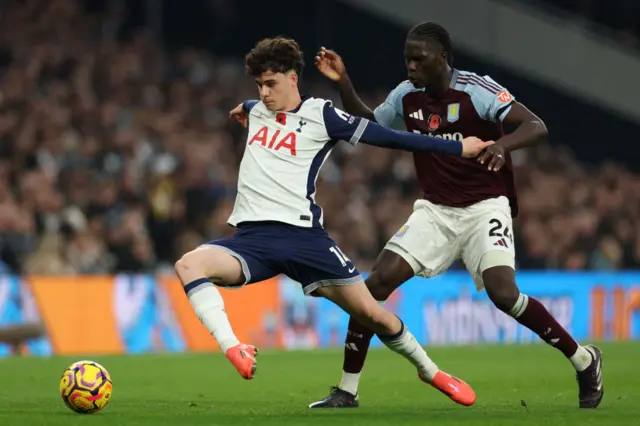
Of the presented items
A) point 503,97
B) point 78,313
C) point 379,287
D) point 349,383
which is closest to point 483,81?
point 503,97

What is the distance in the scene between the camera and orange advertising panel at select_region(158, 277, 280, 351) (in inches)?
637

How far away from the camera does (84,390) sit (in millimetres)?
7129

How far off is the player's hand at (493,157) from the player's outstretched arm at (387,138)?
0.12 feet

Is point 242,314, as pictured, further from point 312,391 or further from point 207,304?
point 207,304

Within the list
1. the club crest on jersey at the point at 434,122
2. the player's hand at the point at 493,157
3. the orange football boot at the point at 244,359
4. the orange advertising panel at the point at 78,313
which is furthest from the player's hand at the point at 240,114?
the orange advertising panel at the point at 78,313

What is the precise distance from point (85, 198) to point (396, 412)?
31.9ft

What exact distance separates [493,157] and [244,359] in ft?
6.13

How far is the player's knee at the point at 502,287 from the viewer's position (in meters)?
7.90

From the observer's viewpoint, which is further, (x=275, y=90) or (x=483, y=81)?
(x=483, y=81)

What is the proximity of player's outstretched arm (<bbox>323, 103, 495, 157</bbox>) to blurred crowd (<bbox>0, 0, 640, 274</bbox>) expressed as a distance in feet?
28.6

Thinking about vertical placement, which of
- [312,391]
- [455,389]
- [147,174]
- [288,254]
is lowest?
[147,174]

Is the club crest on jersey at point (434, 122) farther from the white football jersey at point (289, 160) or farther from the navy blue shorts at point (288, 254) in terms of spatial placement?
the navy blue shorts at point (288, 254)

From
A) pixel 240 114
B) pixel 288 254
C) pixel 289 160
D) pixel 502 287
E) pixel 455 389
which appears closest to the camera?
pixel 288 254

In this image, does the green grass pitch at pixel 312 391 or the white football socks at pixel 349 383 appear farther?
the white football socks at pixel 349 383
